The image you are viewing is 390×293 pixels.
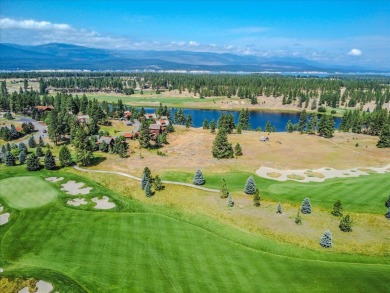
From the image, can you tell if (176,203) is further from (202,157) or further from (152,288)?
(202,157)

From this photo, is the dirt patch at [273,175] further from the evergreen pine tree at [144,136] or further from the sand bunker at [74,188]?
the evergreen pine tree at [144,136]

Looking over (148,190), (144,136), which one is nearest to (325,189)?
(148,190)

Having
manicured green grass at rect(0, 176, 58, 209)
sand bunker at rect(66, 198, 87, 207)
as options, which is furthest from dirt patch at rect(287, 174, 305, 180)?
manicured green grass at rect(0, 176, 58, 209)

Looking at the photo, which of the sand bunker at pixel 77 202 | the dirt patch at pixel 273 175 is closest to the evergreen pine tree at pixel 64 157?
the sand bunker at pixel 77 202

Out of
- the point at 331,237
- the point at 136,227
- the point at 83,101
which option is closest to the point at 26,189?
the point at 136,227

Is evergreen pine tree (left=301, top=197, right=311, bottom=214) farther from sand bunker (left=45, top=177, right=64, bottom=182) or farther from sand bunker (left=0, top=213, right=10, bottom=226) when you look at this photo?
sand bunker (left=45, top=177, right=64, bottom=182)

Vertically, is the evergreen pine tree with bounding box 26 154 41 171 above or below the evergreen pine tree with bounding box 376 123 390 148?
below
